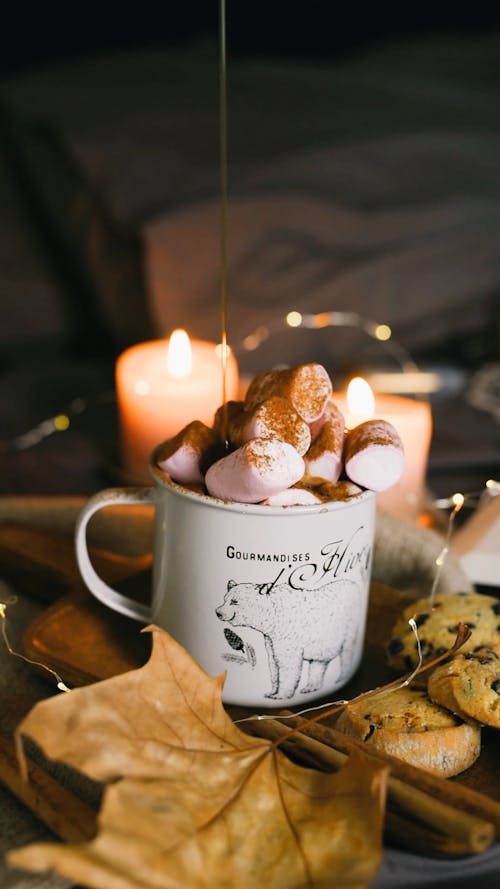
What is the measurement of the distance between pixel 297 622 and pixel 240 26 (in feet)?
5.68

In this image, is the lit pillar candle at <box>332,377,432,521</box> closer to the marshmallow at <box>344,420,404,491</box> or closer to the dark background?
the marshmallow at <box>344,420,404,491</box>

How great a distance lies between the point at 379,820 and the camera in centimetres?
49

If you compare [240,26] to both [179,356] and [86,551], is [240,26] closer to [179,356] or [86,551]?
[179,356]

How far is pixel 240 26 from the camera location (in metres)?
2.04

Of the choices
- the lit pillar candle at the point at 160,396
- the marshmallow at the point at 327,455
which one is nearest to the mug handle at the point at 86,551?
the marshmallow at the point at 327,455

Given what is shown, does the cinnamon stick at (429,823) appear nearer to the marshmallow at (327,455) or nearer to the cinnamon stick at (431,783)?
the cinnamon stick at (431,783)

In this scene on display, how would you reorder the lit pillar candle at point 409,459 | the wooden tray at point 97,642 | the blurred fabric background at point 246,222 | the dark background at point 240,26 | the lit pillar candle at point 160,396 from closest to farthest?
the wooden tray at point 97,642
the lit pillar candle at point 409,459
the lit pillar candle at point 160,396
the blurred fabric background at point 246,222
the dark background at point 240,26

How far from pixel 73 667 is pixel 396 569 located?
299 millimetres

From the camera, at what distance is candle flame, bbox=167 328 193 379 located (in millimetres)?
1116

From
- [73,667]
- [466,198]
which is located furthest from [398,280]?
[73,667]

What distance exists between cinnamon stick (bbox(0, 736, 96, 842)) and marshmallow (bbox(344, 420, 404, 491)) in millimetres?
254

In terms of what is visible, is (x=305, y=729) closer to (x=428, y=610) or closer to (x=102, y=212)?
(x=428, y=610)

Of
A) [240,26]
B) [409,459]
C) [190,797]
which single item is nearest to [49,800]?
[190,797]

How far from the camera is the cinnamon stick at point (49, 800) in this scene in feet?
1.74
